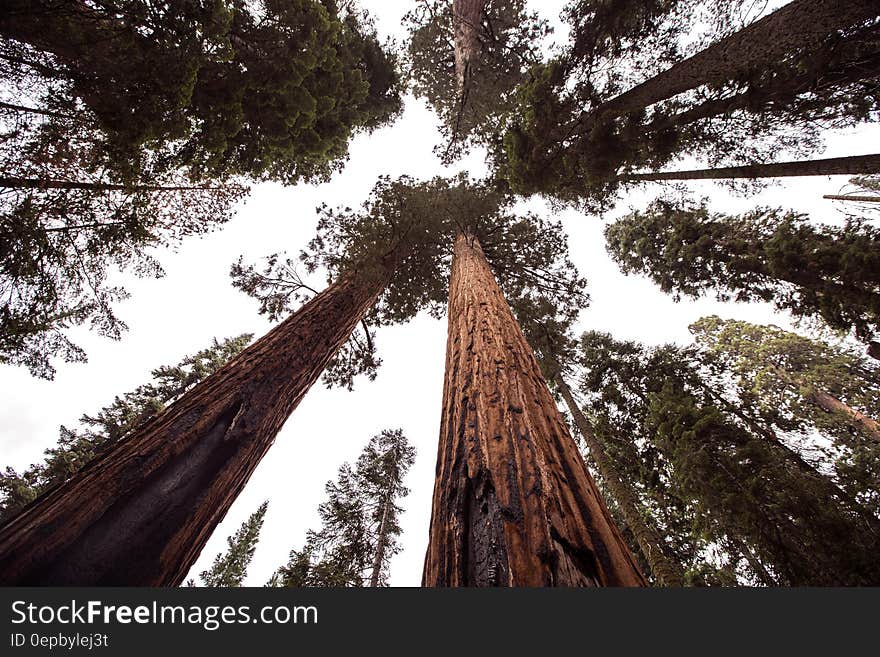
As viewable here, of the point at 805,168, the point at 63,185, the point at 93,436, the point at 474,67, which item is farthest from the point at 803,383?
the point at 93,436

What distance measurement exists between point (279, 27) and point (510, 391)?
224 inches

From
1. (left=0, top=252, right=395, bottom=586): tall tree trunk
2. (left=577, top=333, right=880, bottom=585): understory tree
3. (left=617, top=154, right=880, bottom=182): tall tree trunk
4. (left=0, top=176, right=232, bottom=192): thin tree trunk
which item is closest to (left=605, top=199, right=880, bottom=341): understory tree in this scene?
(left=617, top=154, right=880, bottom=182): tall tree trunk

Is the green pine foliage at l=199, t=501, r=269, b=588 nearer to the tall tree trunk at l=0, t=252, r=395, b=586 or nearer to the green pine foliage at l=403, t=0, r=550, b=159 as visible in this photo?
the tall tree trunk at l=0, t=252, r=395, b=586

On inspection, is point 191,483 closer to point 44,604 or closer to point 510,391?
point 44,604

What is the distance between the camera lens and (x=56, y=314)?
18.4 ft

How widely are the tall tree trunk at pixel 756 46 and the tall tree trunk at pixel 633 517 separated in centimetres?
598

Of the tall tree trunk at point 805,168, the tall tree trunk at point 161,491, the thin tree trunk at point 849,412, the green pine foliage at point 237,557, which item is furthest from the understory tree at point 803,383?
the green pine foliage at point 237,557

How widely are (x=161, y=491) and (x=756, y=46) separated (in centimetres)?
760

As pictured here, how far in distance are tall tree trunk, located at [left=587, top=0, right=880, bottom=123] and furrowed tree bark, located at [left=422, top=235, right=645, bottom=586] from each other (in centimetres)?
539

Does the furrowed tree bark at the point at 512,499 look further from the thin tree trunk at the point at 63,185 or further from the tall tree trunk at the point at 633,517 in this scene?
the thin tree trunk at the point at 63,185

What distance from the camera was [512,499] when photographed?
1.20 metres

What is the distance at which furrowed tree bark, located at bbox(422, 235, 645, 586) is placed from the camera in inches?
39.9

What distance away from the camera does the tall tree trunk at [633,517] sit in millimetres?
4725

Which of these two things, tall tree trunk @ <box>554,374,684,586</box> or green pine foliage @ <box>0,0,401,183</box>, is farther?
tall tree trunk @ <box>554,374,684,586</box>
